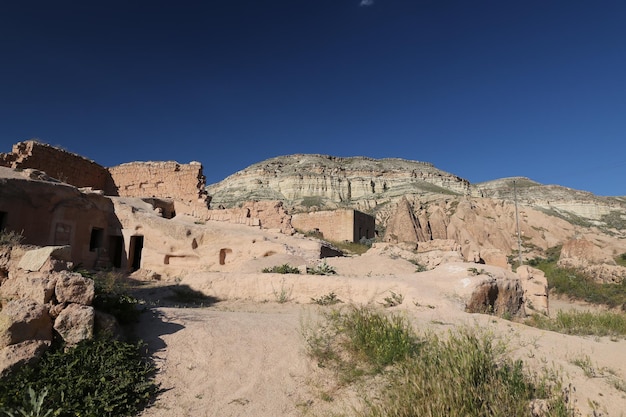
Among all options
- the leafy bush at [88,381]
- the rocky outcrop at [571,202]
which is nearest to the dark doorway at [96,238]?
the leafy bush at [88,381]

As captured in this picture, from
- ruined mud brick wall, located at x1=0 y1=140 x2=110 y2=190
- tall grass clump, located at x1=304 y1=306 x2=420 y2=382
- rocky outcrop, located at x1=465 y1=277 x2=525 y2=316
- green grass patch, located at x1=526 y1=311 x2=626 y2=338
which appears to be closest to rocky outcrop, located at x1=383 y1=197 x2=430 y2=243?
ruined mud brick wall, located at x1=0 y1=140 x2=110 y2=190

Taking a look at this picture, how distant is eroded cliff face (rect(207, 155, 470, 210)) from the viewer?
6294cm

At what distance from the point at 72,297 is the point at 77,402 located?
1.42 m

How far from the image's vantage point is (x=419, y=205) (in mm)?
44594

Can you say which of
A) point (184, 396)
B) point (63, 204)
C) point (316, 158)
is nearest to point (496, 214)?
point (63, 204)

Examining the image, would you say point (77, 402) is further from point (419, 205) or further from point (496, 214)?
point (419, 205)

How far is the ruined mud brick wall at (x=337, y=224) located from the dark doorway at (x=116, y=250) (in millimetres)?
13677

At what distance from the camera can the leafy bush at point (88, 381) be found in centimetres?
347

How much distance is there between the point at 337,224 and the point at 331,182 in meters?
41.9

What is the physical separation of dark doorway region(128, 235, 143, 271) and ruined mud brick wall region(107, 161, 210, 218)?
2.56 metres

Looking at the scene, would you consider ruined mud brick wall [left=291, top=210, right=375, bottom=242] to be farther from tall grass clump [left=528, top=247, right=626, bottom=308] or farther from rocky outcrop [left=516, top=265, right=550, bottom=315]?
rocky outcrop [left=516, top=265, right=550, bottom=315]

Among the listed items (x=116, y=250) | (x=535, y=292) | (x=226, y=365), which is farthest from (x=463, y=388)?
(x=116, y=250)

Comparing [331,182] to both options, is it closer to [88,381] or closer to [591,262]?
[591,262]

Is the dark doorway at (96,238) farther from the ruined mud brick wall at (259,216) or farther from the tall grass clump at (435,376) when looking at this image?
the tall grass clump at (435,376)
